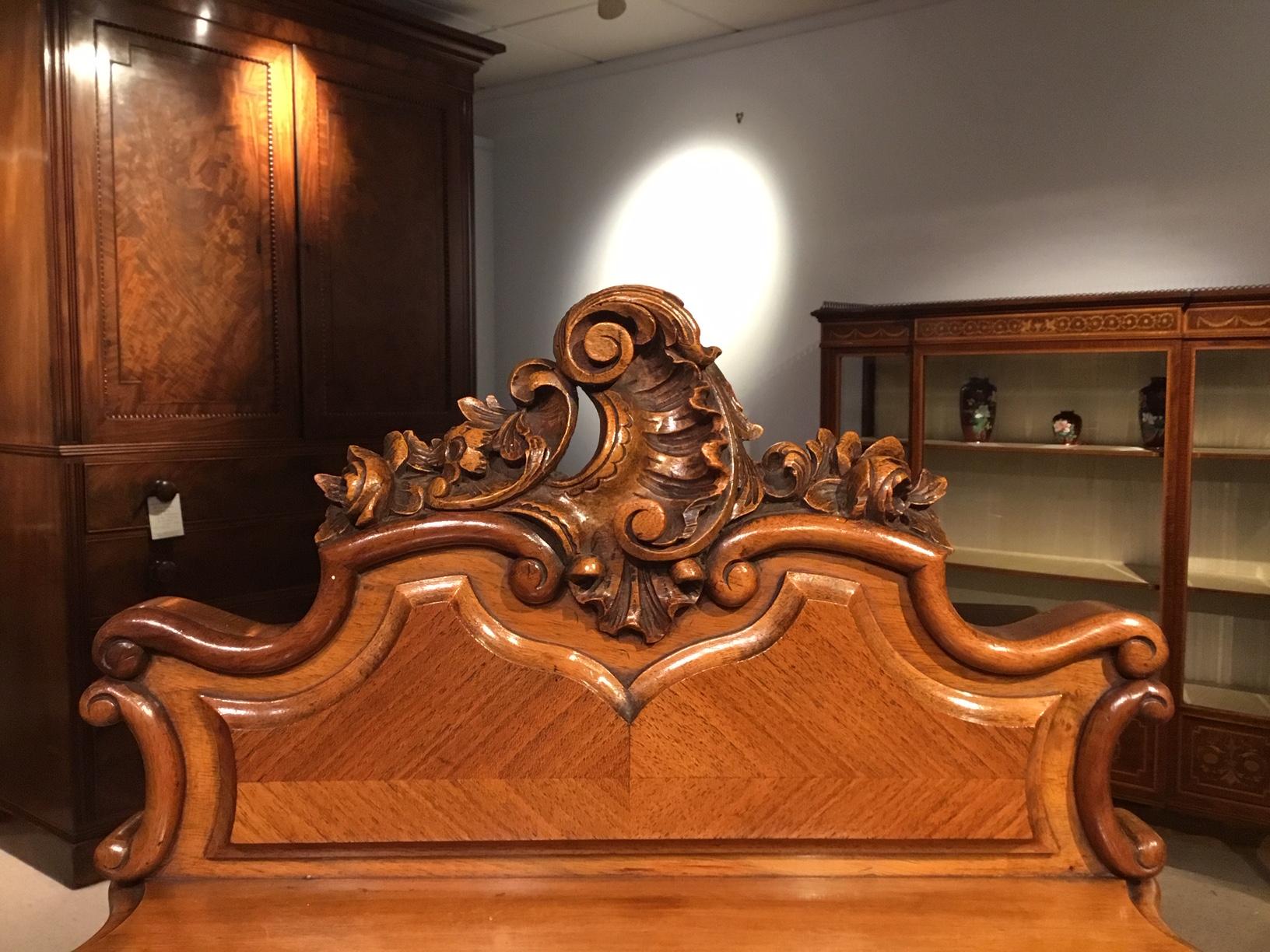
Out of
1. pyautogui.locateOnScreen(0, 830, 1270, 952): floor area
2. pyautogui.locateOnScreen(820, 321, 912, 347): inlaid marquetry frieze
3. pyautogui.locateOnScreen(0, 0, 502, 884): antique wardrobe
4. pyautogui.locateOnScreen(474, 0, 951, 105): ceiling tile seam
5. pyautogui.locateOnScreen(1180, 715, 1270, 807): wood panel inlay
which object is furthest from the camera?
pyautogui.locateOnScreen(474, 0, 951, 105): ceiling tile seam

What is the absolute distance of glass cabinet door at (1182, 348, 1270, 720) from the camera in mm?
2785

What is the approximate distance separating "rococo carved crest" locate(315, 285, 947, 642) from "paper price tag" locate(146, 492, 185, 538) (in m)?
1.85

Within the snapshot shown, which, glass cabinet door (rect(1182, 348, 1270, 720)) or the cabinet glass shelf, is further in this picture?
the cabinet glass shelf

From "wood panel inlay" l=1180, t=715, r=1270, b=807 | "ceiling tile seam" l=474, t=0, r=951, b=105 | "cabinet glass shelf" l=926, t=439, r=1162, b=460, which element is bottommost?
"wood panel inlay" l=1180, t=715, r=1270, b=807

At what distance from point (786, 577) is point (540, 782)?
1.06ft

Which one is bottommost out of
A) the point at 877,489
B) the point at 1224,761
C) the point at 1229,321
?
the point at 1224,761

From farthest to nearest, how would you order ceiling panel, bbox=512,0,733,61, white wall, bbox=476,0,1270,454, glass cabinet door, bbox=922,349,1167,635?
1. ceiling panel, bbox=512,0,733,61
2. white wall, bbox=476,0,1270,454
3. glass cabinet door, bbox=922,349,1167,635

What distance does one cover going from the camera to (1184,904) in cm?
256

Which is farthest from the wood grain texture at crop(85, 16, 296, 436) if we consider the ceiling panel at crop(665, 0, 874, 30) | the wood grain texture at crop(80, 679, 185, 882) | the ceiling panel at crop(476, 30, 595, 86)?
the wood grain texture at crop(80, 679, 185, 882)

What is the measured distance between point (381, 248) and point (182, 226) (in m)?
0.67

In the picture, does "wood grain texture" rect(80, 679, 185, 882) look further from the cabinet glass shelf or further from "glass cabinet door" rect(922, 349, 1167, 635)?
the cabinet glass shelf

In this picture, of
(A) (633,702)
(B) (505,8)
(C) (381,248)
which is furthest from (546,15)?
(A) (633,702)

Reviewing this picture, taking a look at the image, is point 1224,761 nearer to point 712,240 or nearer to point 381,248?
point 712,240

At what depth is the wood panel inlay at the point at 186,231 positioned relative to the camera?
8.73ft
